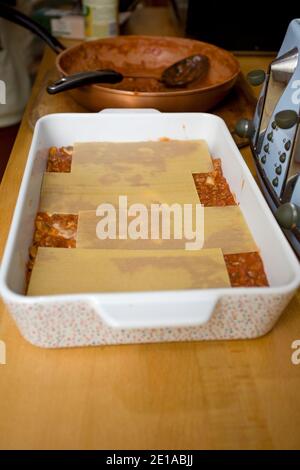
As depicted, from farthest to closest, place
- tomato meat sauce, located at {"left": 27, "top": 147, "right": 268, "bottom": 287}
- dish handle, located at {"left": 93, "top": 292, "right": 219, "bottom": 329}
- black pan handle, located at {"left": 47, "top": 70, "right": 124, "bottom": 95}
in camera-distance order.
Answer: black pan handle, located at {"left": 47, "top": 70, "right": 124, "bottom": 95}, tomato meat sauce, located at {"left": 27, "top": 147, "right": 268, "bottom": 287}, dish handle, located at {"left": 93, "top": 292, "right": 219, "bottom": 329}

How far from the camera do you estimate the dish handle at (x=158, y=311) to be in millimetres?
400

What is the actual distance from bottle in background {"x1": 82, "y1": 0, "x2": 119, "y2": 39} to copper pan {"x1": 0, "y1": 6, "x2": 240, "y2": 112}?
0.15m

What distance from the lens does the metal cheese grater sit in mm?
531

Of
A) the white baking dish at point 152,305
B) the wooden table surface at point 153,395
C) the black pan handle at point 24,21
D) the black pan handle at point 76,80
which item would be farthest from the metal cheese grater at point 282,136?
the black pan handle at point 24,21

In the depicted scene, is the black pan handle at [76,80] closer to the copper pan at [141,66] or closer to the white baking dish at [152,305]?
the copper pan at [141,66]

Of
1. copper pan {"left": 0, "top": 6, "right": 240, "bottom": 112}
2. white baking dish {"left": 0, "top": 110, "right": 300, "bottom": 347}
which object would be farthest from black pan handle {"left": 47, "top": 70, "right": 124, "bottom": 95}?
white baking dish {"left": 0, "top": 110, "right": 300, "bottom": 347}

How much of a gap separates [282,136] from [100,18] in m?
0.73

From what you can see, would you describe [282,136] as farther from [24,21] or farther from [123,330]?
[24,21]

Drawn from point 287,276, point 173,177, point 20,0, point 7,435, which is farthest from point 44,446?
point 20,0

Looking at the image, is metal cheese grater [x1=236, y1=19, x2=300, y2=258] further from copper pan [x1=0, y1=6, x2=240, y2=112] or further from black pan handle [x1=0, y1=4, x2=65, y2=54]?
black pan handle [x1=0, y1=4, x2=65, y2=54]

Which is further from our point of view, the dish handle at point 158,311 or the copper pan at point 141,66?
the copper pan at point 141,66

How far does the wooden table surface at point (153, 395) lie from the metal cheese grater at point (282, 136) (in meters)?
0.15

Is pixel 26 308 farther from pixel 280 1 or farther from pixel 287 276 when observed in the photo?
pixel 280 1
